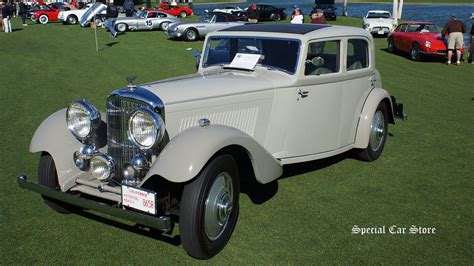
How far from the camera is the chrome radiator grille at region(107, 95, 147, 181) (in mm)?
3535

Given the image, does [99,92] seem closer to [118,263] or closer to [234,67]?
[234,67]

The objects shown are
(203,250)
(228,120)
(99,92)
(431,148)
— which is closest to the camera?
(203,250)

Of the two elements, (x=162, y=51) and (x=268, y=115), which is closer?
(x=268, y=115)

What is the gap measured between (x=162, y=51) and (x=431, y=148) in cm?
1235

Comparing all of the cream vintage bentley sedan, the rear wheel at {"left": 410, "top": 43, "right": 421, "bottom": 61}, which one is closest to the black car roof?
the cream vintage bentley sedan

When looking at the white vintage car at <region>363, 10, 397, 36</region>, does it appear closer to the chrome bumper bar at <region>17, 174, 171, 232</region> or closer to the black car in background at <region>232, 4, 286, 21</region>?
the black car in background at <region>232, 4, 286, 21</region>

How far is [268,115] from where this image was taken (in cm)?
430

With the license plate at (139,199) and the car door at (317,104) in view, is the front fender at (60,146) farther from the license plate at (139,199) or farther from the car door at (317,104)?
the car door at (317,104)

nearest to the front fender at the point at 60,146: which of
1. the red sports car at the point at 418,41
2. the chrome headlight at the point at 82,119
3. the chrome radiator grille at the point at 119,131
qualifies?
the chrome headlight at the point at 82,119

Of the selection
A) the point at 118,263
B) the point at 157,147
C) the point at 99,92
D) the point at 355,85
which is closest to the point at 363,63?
the point at 355,85

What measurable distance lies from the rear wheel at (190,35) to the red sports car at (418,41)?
8655 mm

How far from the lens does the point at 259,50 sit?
4.75 m

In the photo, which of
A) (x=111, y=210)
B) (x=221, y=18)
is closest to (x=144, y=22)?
(x=221, y=18)

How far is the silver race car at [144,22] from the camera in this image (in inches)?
898
